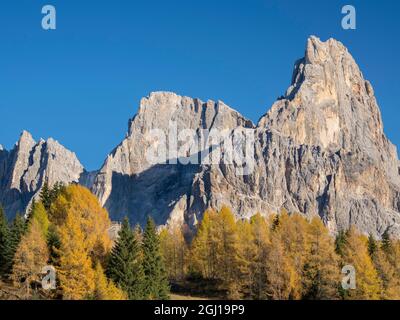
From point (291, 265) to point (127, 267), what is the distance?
18.6 m

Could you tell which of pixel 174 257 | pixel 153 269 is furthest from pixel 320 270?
pixel 174 257

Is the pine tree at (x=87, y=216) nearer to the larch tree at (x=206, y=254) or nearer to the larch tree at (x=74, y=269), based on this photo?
the larch tree at (x=74, y=269)

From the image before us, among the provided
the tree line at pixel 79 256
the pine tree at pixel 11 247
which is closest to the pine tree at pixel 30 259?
the tree line at pixel 79 256

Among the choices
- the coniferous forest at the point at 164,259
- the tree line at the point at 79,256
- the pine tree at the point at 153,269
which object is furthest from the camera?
the pine tree at the point at 153,269

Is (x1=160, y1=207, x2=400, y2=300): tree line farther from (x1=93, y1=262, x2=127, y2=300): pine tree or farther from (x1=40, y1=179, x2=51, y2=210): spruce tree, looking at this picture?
(x1=40, y1=179, x2=51, y2=210): spruce tree

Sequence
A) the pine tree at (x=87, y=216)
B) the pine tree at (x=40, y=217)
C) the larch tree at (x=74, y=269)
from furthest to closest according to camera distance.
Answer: the pine tree at (x=87, y=216) < the pine tree at (x=40, y=217) < the larch tree at (x=74, y=269)

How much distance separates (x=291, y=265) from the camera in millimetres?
80125

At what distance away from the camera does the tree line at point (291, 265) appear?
79.5 meters

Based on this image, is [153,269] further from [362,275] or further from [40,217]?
[362,275]

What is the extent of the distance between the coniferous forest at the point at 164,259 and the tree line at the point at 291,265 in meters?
0.11

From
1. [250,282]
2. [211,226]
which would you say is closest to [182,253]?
[211,226]

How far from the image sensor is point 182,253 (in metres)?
106

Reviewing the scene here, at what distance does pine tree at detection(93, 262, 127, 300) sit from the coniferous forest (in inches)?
4.0
